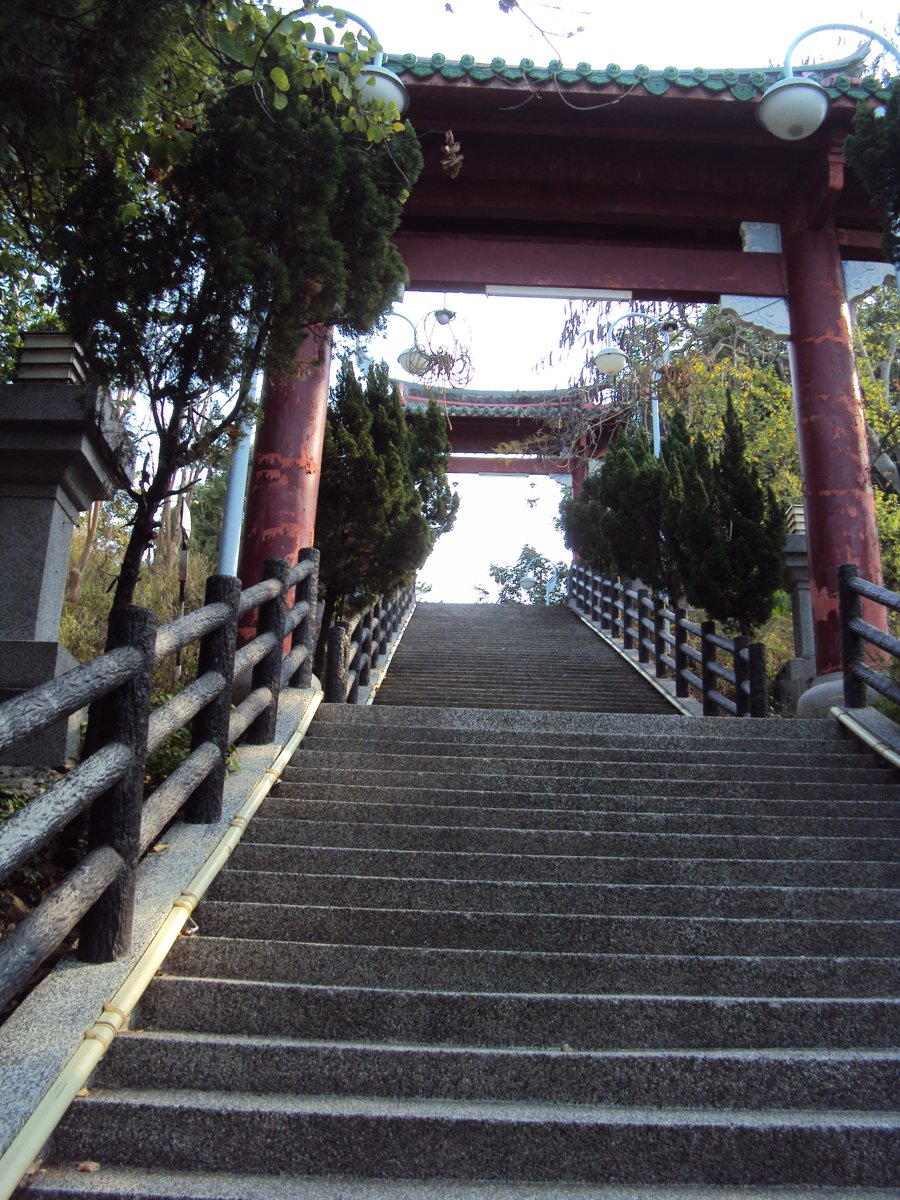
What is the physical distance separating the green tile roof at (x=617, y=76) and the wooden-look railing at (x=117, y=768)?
553 cm

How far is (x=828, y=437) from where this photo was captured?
7.78m

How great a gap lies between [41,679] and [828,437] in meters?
6.06

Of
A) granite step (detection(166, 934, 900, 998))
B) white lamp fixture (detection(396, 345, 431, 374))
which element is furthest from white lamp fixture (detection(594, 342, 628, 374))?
granite step (detection(166, 934, 900, 998))

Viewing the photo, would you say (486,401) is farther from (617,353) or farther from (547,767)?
(547,767)

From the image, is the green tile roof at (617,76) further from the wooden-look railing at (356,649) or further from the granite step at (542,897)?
the granite step at (542,897)

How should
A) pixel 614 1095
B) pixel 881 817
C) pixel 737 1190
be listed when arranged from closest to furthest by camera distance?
1. pixel 737 1190
2. pixel 614 1095
3. pixel 881 817

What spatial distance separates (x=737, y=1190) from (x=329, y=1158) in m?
0.86

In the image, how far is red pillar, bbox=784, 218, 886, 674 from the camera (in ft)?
24.7

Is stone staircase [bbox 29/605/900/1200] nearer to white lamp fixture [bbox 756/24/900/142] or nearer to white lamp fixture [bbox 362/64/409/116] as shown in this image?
white lamp fixture [bbox 362/64/409/116]

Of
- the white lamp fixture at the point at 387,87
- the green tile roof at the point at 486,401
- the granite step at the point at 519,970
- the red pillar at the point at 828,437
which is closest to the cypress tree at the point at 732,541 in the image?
the red pillar at the point at 828,437

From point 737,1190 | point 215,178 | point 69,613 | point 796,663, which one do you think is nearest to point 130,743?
point 737,1190

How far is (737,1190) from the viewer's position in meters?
2.12

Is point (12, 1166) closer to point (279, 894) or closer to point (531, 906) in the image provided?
point (279, 894)

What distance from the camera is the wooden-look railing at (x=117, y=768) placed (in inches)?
88.8
